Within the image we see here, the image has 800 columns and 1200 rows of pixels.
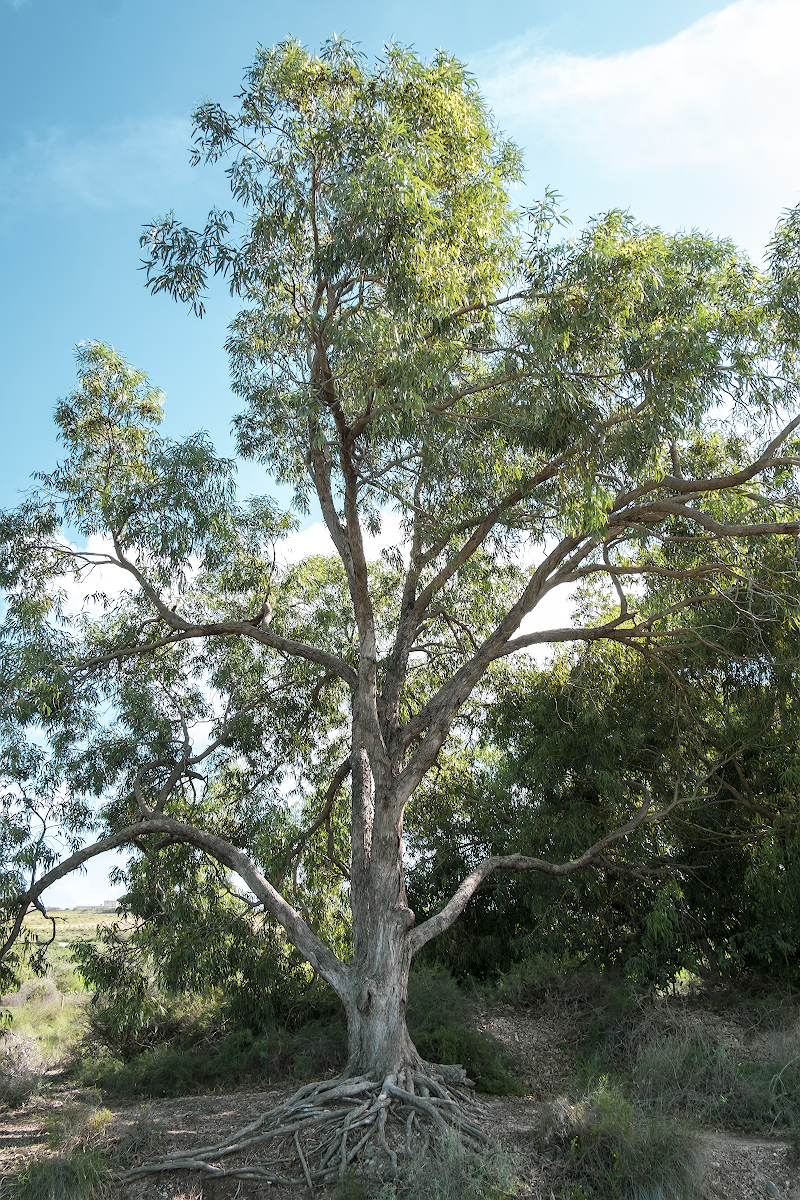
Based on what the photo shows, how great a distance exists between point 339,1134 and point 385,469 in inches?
243

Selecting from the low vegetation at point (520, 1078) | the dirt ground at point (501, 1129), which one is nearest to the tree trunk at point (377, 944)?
the dirt ground at point (501, 1129)

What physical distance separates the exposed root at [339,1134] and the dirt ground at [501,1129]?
108 millimetres

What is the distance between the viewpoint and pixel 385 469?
914 centimetres

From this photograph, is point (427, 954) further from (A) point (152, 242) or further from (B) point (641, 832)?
(A) point (152, 242)

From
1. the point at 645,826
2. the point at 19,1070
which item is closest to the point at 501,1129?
the point at 645,826

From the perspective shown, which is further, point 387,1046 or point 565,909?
point 565,909

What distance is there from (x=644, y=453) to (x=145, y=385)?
19.3ft

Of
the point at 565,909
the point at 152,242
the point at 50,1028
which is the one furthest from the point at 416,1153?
the point at 50,1028

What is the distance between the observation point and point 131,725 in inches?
391

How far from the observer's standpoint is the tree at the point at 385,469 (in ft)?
23.7

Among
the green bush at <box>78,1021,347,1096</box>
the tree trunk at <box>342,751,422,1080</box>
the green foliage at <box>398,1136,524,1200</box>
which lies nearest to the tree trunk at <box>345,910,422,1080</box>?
the tree trunk at <box>342,751,422,1080</box>

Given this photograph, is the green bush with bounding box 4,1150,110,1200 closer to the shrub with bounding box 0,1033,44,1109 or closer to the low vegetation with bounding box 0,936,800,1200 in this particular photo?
the low vegetation with bounding box 0,936,800,1200

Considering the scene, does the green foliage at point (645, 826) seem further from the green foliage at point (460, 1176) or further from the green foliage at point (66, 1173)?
the green foliage at point (66, 1173)

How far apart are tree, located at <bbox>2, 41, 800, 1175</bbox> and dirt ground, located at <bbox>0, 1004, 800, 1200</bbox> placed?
730 millimetres
